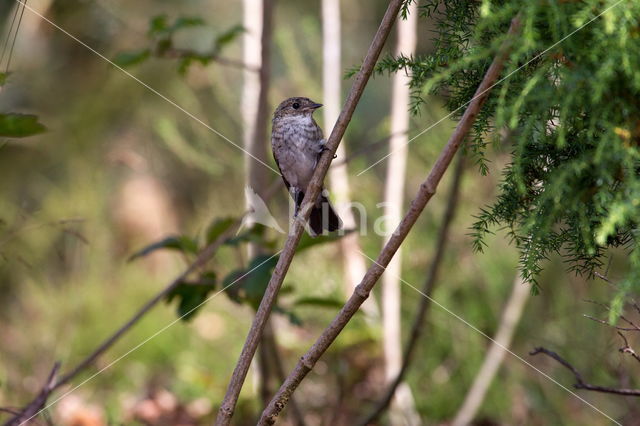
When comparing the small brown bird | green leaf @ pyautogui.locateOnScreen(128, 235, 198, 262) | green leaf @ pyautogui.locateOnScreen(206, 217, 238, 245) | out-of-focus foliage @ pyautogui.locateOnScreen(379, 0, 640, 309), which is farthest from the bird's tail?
out-of-focus foliage @ pyautogui.locateOnScreen(379, 0, 640, 309)

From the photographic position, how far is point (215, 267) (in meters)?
3.74

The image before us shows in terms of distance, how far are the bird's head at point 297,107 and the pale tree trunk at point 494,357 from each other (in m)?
1.22

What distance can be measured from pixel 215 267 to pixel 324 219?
1.19 metres

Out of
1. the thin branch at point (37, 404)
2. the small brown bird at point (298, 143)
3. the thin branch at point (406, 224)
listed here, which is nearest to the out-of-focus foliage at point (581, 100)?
the thin branch at point (406, 224)

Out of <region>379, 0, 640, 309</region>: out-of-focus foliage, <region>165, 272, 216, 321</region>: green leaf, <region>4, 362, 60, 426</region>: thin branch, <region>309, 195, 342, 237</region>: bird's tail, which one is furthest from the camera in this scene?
<region>309, 195, 342, 237</region>: bird's tail

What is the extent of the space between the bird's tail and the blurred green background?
454mm

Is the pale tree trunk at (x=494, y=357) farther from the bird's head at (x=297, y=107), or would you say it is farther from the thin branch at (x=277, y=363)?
the bird's head at (x=297, y=107)

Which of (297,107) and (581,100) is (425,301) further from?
(581,100)

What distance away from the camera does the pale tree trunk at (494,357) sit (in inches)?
128

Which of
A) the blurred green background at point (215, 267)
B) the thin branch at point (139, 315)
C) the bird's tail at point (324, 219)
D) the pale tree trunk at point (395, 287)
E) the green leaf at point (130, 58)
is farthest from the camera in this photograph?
the blurred green background at point (215, 267)

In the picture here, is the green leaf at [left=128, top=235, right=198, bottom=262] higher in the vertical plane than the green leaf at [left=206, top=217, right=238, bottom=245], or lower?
lower

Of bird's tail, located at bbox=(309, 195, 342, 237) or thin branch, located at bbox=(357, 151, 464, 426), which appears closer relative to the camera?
thin branch, located at bbox=(357, 151, 464, 426)

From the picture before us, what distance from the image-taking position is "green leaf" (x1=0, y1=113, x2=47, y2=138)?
1.64 m

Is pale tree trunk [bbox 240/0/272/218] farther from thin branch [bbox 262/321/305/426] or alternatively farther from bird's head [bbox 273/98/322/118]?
thin branch [bbox 262/321/305/426]
